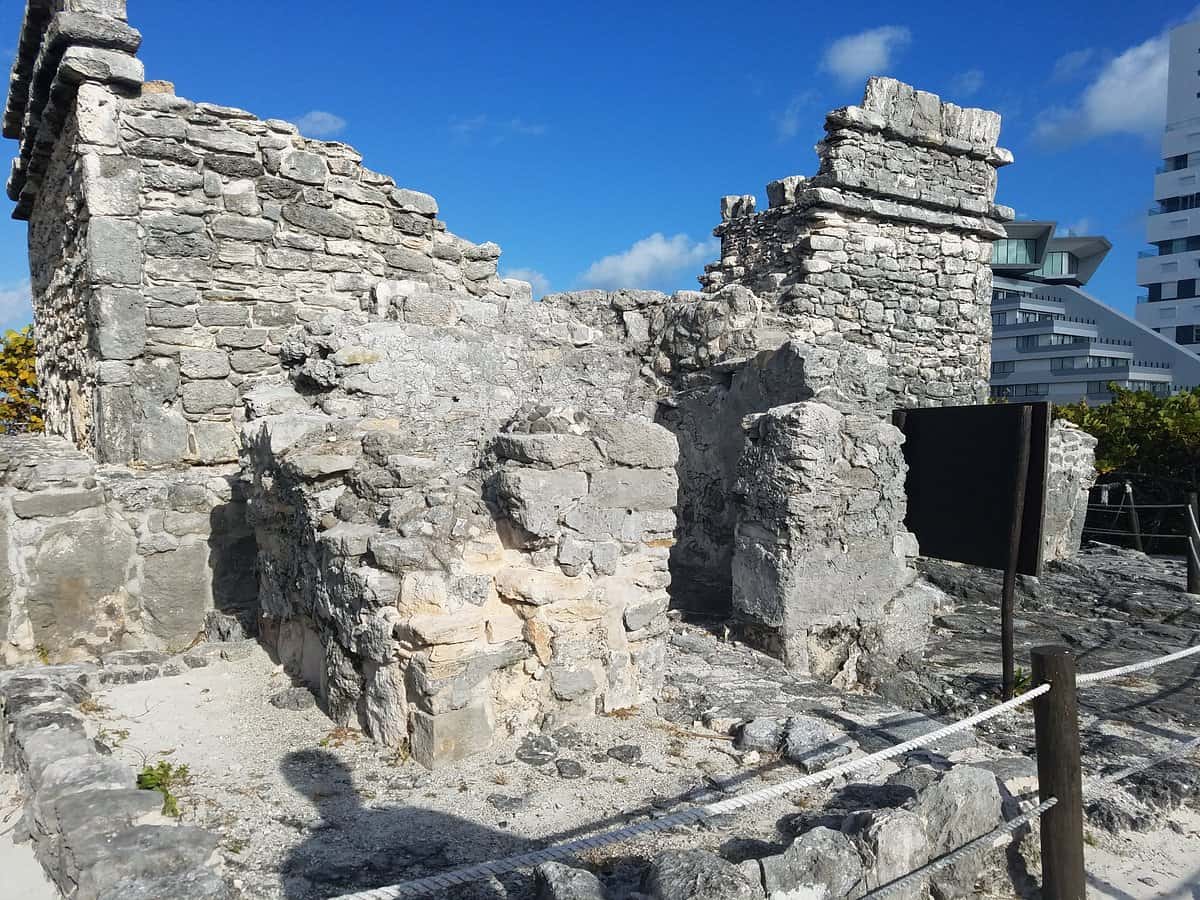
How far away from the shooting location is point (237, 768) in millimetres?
3410

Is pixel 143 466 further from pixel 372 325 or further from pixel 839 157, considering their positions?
pixel 839 157

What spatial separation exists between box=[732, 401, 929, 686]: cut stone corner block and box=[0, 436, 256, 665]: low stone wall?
11.4ft

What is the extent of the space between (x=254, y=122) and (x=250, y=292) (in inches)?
48.9

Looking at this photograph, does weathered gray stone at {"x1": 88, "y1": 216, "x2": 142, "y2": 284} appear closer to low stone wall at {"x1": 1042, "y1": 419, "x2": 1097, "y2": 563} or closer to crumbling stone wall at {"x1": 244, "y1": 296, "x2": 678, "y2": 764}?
crumbling stone wall at {"x1": 244, "y1": 296, "x2": 678, "y2": 764}

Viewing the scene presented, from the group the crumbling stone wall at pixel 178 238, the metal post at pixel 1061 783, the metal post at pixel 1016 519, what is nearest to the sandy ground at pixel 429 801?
the metal post at pixel 1061 783

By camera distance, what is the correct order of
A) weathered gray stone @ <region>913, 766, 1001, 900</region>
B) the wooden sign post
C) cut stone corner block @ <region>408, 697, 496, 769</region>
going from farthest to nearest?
the wooden sign post, cut stone corner block @ <region>408, 697, 496, 769</region>, weathered gray stone @ <region>913, 766, 1001, 900</region>

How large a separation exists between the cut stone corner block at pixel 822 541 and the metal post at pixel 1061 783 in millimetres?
2221

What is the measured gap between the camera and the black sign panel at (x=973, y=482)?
504 centimetres

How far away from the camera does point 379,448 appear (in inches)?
161

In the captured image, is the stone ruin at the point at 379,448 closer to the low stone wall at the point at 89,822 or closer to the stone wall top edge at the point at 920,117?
the low stone wall at the point at 89,822

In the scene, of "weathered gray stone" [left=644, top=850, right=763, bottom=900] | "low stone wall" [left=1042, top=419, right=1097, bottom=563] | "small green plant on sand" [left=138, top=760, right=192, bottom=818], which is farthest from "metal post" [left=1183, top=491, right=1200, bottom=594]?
"small green plant on sand" [left=138, top=760, right=192, bottom=818]

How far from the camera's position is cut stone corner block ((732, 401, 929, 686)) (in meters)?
4.93

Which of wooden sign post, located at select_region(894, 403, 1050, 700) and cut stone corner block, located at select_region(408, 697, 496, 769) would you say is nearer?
cut stone corner block, located at select_region(408, 697, 496, 769)

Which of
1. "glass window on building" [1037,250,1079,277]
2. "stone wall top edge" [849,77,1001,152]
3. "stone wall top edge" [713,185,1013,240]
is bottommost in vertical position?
"stone wall top edge" [713,185,1013,240]
